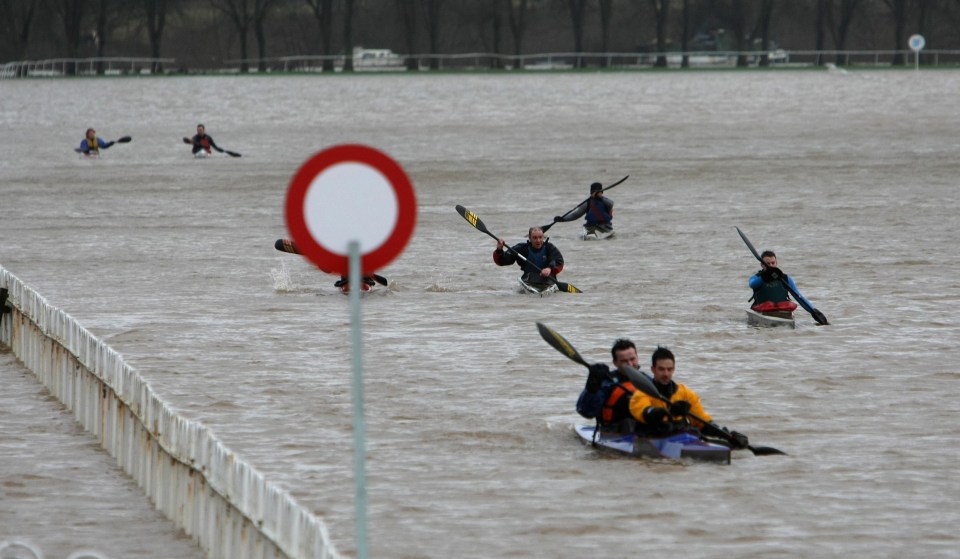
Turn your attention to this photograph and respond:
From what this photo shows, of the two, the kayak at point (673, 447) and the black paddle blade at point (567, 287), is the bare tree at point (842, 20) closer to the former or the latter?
the black paddle blade at point (567, 287)

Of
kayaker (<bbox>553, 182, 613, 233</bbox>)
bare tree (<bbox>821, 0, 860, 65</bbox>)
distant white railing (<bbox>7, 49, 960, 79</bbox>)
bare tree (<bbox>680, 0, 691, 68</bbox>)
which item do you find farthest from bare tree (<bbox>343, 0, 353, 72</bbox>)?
kayaker (<bbox>553, 182, 613, 233</bbox>)

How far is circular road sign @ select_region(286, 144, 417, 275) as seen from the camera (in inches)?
310

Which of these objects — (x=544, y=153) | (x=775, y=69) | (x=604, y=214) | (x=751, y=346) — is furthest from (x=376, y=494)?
(x=775, y=69)

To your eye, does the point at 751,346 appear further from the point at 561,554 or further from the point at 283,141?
the point at 283,141

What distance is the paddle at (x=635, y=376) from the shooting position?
12.5 m

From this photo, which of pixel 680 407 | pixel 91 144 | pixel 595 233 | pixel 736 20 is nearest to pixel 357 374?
pixel 680 407

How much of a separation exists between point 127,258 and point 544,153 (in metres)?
26.6

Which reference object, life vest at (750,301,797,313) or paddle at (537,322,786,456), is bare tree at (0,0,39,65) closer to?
life vest at (750,301,797,313)

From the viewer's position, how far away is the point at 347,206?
25.9ft

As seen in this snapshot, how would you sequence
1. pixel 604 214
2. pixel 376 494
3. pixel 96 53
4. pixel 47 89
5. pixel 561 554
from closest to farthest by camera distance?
1. pixel 561 554
2. pixel 376 494
3. pixel 604 214
4. pixel 47 89
5. pixel 96 53

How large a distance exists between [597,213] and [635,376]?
695 inches

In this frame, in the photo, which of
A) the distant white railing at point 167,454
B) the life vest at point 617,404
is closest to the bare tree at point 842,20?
the distant white railing at point 167,454

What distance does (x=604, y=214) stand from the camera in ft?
98.9

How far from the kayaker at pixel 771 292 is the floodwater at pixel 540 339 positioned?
49 centimetres
